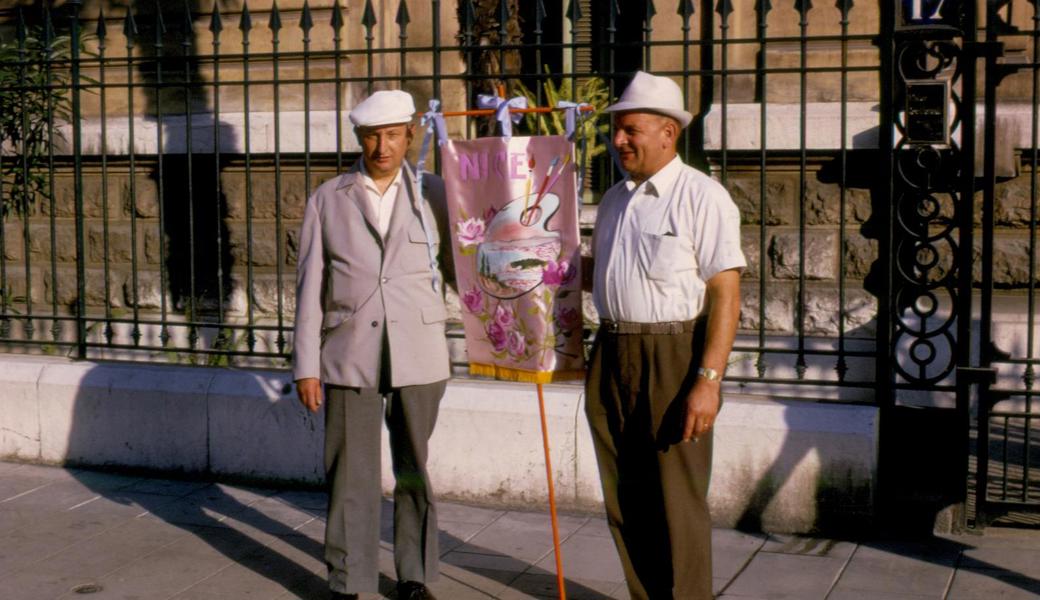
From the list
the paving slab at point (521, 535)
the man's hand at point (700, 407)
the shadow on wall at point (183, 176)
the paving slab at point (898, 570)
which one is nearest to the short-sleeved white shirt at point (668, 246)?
the man's hand at point (700, 407)

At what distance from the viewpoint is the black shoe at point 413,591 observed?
508 cm

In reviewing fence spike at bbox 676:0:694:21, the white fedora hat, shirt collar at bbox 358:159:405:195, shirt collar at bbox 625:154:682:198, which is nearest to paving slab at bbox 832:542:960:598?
shirt collar at bbox 625:154:682:198

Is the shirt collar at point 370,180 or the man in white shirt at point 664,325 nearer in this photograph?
the man in white shirt at point 664,325

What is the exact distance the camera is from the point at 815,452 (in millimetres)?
5855

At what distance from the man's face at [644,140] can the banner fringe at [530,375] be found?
2.82ft

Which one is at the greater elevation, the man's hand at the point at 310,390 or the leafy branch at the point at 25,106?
the leafy branch at the point at 25,106

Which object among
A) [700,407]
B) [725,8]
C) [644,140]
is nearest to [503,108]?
[644,140]

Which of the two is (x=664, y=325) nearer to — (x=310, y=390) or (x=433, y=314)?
(x=433, y=314)

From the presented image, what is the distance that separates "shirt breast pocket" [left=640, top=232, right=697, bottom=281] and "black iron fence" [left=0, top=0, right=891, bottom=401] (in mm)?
2553

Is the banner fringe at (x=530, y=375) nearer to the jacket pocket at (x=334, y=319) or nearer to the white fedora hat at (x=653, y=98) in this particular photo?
the jacket pocket at (x=334, y=319)

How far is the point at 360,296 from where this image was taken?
195 inches

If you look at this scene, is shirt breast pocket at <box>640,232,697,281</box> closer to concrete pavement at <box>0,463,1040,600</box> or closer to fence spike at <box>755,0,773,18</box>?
concrete pavement at <box>0,463,1040,600</box>

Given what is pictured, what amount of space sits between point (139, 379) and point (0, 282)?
152 cm

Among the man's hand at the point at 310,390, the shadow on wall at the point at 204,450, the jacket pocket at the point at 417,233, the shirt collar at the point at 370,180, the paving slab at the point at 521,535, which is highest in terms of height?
the shirt collar at the point at 370,180
